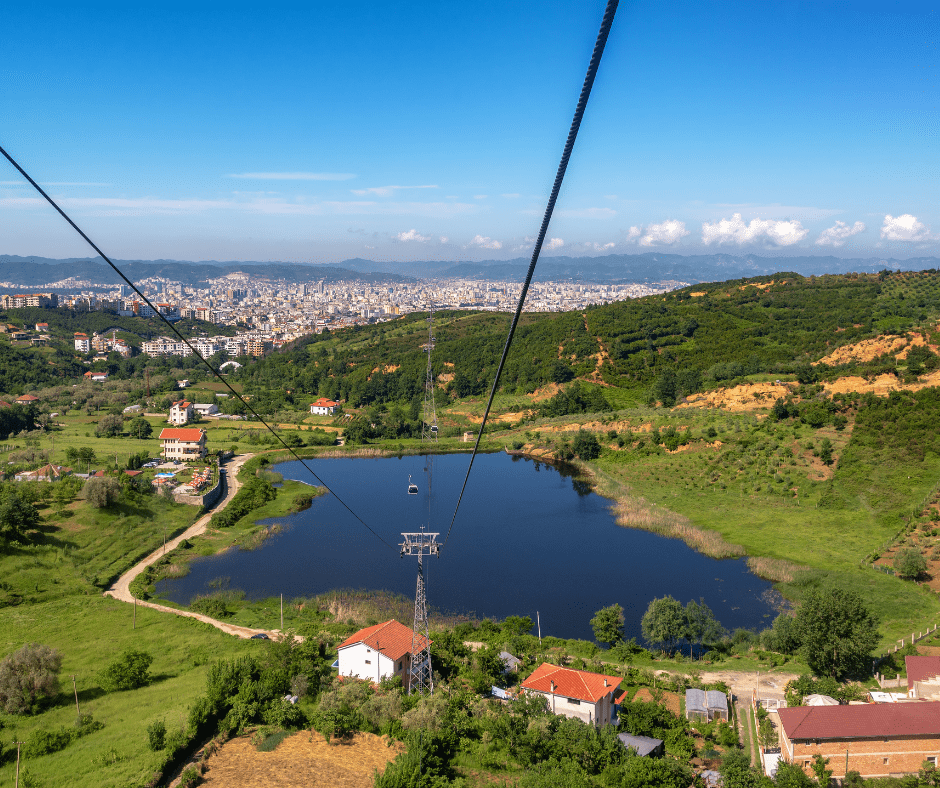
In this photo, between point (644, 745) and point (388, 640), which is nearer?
point (644, 745)

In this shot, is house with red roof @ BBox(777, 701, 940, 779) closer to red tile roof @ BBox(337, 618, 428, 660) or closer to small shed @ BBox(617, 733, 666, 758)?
small shed @ BBox(617, 733, 666, 758)

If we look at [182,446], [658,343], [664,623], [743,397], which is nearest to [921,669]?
[664,623]

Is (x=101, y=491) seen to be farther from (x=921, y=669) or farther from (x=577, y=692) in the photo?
(x=921, y=669)

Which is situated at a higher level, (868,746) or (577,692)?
(868,746)

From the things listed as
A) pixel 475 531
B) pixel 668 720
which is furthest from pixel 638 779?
→ pixel 475 531

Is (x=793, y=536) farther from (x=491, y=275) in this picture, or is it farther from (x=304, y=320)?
(x=304, y=320)

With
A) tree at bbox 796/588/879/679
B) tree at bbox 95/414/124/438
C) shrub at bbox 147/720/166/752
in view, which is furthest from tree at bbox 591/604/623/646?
tree at bbox 95/414/124/438
